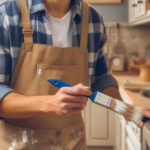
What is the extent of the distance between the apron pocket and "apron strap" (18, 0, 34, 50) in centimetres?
9

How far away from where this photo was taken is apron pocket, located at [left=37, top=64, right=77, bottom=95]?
944 millimetres

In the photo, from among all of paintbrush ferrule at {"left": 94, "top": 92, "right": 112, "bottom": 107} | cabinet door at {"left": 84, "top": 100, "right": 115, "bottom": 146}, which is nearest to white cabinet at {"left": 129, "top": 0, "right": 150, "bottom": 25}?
cabinet door at {"left": 84, "top": 100, "right": 115, "bottom": 146}

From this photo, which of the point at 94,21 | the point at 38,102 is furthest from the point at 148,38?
the point at 38,102

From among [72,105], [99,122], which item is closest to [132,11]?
[99,122]

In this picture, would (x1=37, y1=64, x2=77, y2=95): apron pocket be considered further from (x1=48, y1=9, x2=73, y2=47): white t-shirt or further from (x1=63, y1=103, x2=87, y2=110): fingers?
(x1=63, y1=103, x2=87, y2=110): fingers

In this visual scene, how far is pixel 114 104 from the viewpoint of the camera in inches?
29.3

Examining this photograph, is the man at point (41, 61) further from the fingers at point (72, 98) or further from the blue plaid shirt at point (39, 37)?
the fingers at point (72, 98)

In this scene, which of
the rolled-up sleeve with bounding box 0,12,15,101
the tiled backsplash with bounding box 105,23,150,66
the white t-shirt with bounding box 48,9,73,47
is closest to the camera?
the rolled-up sleeve with bounding box 0,12,15,101

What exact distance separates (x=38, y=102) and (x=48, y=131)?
26 centimetres

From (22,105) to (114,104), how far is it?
0.29m

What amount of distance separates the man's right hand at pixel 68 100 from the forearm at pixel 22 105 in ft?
0.09

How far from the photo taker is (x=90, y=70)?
1.09 metres

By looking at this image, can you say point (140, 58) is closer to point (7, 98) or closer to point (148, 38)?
point (148, 38)

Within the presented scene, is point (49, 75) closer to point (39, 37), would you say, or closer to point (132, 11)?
point (39, 37)
